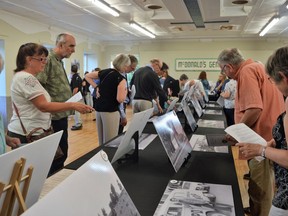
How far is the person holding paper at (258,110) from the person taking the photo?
1.83 m

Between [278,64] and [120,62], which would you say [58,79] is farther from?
[278,64]

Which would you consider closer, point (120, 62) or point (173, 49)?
point (120, 62)

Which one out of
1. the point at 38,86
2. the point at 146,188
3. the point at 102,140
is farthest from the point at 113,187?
the point at 102,140

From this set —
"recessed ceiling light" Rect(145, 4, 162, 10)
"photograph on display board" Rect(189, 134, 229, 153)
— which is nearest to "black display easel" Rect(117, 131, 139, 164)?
"photograph on display board" Rect(189, 134, 229, 153)

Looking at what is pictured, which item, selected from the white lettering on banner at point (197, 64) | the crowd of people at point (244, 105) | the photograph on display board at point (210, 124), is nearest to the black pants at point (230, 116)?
the photograph on display board at point (210, 124)

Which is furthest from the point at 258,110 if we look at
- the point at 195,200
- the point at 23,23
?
the point at 23,23

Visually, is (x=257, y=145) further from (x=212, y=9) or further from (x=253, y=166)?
(x=212, y=9)

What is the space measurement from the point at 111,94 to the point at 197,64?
8964 millimetres

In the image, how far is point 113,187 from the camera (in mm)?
780

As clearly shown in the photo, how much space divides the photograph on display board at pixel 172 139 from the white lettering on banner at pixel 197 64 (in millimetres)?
9819

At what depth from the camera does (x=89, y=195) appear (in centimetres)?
66

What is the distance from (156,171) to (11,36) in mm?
6364

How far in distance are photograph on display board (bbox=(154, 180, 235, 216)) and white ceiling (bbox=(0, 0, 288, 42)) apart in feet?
15.5

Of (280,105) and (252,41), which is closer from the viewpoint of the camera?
(280,105)
